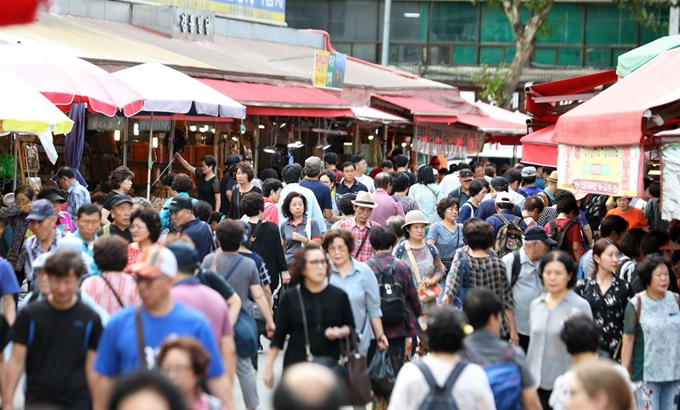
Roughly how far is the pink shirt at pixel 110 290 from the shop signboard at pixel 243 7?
1814cm

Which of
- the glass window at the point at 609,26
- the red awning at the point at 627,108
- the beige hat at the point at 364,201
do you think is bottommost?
the beige hat at the point at 364,201

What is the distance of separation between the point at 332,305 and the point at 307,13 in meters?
32.3

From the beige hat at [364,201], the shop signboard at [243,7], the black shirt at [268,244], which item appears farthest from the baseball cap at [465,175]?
the shop signboard at [243,7]

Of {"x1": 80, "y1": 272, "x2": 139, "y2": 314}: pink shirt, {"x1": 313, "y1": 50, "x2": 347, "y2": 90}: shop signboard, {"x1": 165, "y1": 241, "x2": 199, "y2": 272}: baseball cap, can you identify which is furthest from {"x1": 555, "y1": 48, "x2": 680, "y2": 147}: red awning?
{"x1": 313, "y1": 50, "x2": 347, "y2": 90}: shop signboard

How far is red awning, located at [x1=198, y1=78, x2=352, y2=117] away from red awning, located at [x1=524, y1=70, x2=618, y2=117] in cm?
652

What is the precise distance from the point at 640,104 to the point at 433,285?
2.32 metres

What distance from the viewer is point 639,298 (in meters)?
7.79

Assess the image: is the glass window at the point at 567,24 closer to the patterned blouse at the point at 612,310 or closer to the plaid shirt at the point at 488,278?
the plaid shirt at the point at 488,278

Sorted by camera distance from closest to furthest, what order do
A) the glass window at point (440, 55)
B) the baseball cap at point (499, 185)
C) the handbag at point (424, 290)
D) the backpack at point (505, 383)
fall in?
the backpack at point (505, 383), the handbag at point (424, 290), the baseball cap at point (499, 185), the glass window at point (440, 55)

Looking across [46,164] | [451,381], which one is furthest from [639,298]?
[46,164]

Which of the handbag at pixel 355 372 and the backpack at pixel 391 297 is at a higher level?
the backpack at pixel 391 297

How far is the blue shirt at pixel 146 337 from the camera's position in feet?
17.3

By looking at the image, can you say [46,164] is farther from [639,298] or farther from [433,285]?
[639,298]

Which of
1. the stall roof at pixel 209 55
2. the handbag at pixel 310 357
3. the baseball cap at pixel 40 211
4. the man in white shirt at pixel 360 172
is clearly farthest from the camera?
the stall roof at pixel 209 55
